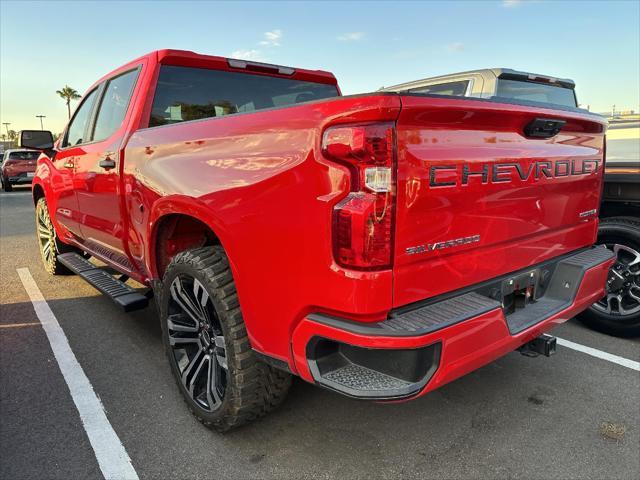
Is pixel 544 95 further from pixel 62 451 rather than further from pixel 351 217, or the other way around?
pixel 62 451

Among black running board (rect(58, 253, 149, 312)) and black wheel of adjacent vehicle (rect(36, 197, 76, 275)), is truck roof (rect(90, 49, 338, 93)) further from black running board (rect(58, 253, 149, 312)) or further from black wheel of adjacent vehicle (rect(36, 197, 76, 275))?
black wheel of adjacent vehicle (rect(36, 197, 76, 275))

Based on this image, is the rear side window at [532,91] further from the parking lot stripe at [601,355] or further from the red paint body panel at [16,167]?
the red paint body panel at [16,167]

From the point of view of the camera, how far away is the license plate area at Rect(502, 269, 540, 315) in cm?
222

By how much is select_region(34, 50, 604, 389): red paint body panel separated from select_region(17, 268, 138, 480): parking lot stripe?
0.95 metres

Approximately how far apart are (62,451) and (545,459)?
240 centimetres

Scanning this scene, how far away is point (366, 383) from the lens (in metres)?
1.75

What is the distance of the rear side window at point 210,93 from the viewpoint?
3.24 m

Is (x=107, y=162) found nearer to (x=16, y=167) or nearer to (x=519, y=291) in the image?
(x=519, y=291)

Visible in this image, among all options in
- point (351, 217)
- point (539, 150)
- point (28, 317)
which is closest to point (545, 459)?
point (539, 150)

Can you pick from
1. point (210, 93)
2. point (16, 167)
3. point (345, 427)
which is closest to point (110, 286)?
point (210, 93)

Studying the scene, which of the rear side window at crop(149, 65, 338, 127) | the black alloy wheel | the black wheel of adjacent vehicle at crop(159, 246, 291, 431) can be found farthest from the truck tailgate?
the rear side window at crop(149, 65, 338, 127)

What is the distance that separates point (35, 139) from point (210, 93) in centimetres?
245

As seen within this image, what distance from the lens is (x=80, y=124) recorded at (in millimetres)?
4477

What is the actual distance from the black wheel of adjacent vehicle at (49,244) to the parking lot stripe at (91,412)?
1.35 meters
